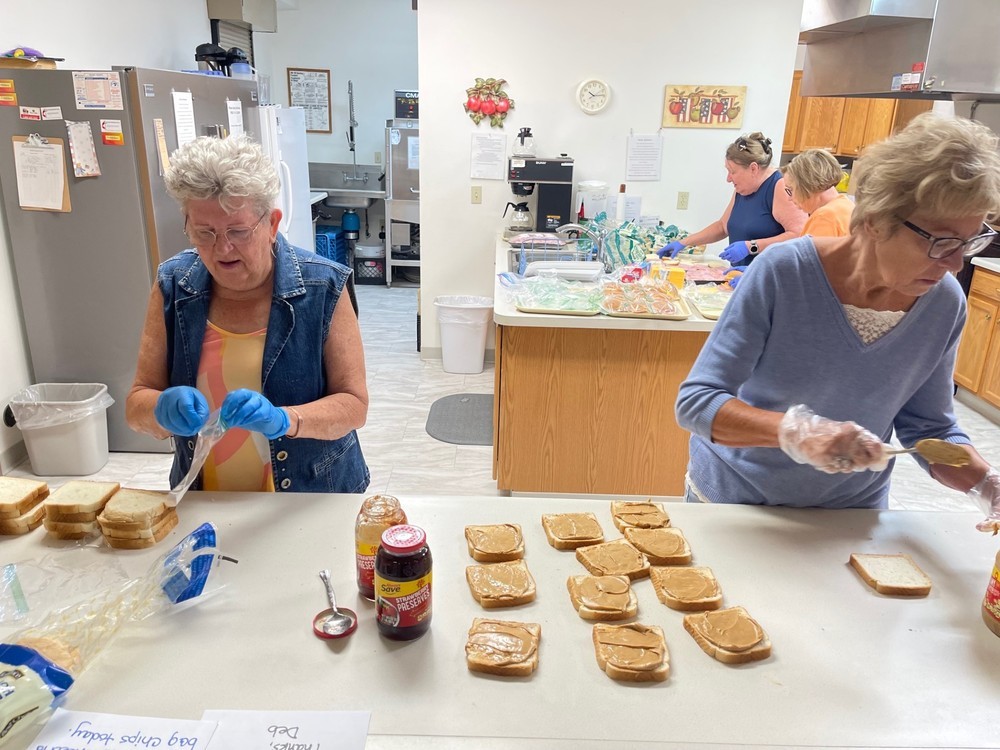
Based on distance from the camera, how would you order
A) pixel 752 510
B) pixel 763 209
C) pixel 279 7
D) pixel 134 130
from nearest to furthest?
pixel 752 510 → pixel 134 130 → pixel 763 209 → pixel 279 7

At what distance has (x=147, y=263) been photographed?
3162 millimetres

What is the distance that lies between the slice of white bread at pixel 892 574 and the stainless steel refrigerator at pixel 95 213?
10.0ft

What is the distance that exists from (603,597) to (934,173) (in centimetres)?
88

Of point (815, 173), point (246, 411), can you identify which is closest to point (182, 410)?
point (246, 411)

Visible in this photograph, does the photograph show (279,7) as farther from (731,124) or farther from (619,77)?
(731,124)

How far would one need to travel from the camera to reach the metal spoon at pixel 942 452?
4.26 ft

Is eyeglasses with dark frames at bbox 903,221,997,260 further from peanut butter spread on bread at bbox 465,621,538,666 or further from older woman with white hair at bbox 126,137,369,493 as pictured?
older woman with white hair at bbox 126,137,369,493

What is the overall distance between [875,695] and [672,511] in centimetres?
51

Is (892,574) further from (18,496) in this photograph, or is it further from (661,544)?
(18,496)

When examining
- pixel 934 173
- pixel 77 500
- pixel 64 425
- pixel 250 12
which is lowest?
pixel 64 425

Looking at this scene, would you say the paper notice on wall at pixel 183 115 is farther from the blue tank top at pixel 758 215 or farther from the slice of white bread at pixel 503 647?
the slice of white bread at pixel 503 647

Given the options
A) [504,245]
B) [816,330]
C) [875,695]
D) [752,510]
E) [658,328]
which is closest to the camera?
[875,695]

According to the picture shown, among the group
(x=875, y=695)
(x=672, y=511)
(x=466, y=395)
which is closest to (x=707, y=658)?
(x=875, y=695)

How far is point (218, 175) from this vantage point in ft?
4.45
